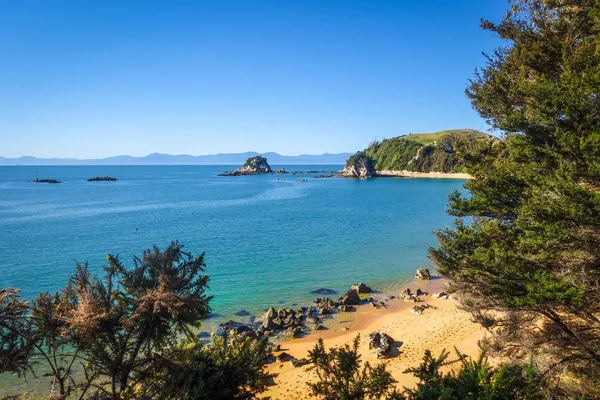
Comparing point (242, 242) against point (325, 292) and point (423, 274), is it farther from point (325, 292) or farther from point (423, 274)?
point (423, 274)

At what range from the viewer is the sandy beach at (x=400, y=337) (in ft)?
59.3

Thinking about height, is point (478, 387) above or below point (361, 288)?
above

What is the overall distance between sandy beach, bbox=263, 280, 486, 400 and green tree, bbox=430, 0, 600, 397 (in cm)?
514

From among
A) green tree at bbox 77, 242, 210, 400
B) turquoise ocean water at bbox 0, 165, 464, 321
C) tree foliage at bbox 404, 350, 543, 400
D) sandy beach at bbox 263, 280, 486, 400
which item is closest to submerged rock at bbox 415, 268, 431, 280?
turquoise ocean water at bbox 0, 165, 464, 321

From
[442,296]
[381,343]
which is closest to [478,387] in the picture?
[381,343]

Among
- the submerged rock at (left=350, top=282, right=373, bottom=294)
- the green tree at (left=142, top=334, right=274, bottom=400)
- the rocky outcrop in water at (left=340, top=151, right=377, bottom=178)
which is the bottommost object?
the submerged rock at (left=350, top=282, right=373, bottom=294)

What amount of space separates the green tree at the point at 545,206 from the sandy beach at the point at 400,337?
514 cm

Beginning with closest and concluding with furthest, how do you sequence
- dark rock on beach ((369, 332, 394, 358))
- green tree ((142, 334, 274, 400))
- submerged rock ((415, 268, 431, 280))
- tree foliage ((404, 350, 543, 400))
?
tree foliage ((404, 350, 543, 400))
green tree ((142, 334, 274, 400))
dark rock on beach ((369, 332, 394, 358))
submerged rock ((415, 268, 431, 280))

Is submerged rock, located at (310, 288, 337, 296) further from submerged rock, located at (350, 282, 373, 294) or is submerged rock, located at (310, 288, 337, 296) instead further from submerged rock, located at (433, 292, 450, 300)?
submerged rock, located at (433, 292, 450, 300)

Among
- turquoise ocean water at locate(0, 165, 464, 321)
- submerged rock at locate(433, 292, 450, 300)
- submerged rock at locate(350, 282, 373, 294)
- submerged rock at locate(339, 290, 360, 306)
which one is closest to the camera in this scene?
submerged rock at locate(339, 290, 360, 306)

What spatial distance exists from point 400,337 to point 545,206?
1468cm

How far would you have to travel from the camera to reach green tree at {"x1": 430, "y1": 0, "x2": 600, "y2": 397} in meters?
10.2

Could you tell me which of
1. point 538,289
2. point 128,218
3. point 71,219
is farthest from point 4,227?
point 538,289

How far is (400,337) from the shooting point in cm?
2239
